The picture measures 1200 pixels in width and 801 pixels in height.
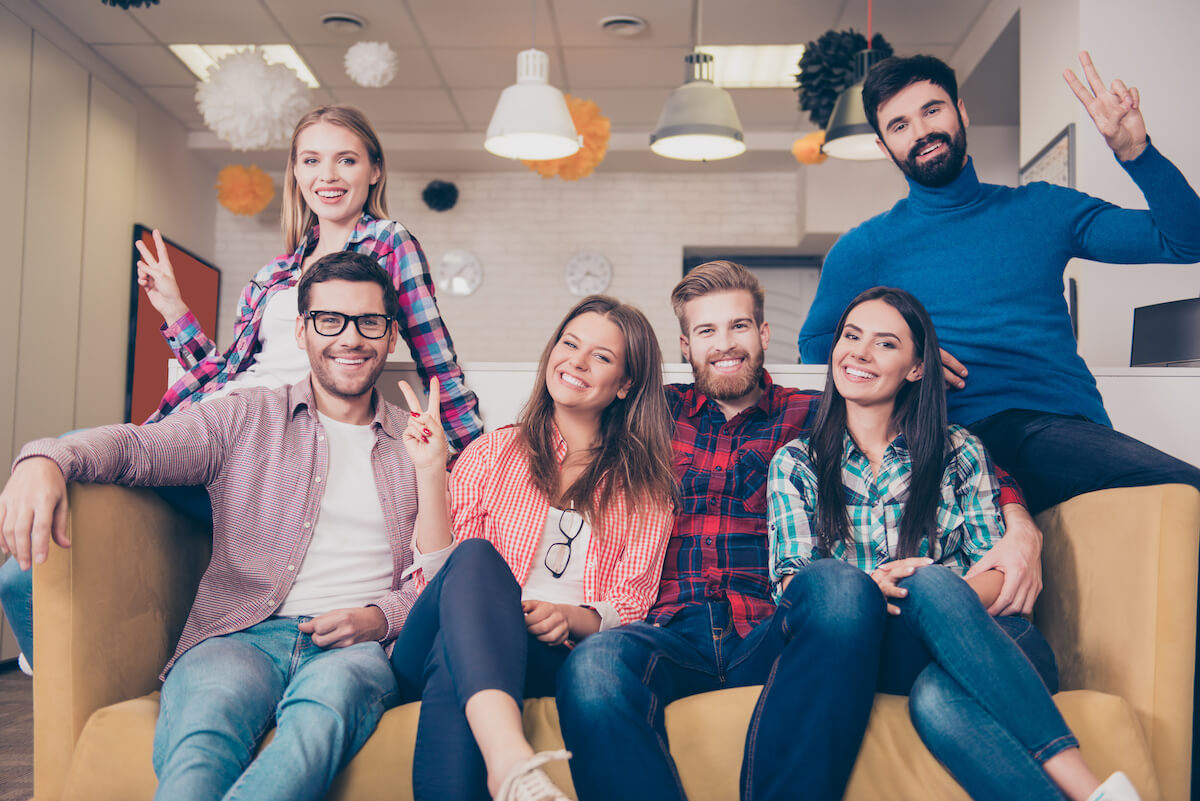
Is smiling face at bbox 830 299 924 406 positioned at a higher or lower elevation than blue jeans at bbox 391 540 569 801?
higher

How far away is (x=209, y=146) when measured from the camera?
5.67 m

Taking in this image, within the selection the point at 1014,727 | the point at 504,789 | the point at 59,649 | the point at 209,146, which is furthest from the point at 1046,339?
the point at 209,146

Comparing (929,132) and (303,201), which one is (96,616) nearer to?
(303,201)

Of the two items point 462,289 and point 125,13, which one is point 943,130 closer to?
point 125,13

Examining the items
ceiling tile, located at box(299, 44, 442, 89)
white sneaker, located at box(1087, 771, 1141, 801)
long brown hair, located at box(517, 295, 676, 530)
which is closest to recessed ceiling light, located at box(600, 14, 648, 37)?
ceiling tile, located at box(299, 44, 442, 89)

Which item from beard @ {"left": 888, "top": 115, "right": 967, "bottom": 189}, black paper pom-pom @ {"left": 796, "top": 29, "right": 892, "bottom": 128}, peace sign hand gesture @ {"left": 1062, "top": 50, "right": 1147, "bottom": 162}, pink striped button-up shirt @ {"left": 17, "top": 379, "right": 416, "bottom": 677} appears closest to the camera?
pink striped button-up shirt @ {"left": 17, "top": 379, "right": 416, "bottom": 677}

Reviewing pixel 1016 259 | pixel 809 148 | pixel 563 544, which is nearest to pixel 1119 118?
pixel 1016 259

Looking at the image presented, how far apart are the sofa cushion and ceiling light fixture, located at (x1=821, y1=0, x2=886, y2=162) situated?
2.51 metres

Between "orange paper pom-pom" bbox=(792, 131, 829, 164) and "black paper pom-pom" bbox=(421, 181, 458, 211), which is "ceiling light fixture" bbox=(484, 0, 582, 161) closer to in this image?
"orange paper pom-pom" bbox=(792, 131, 829, 164)

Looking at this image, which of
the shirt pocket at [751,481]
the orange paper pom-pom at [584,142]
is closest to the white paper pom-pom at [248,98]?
the orange paper pom-pom at [584,142]

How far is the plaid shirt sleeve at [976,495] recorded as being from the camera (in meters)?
1.61

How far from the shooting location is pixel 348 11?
4.14m

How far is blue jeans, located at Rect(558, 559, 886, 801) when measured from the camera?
4.14 feet

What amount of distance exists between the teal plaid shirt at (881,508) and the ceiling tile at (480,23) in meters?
3.09
